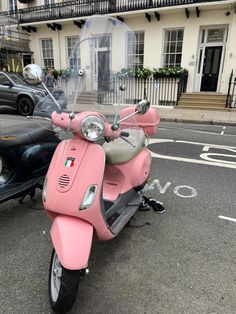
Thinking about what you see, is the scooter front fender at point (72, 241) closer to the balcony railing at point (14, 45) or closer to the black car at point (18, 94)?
the black car at point (18, 94)

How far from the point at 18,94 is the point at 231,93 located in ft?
30.0

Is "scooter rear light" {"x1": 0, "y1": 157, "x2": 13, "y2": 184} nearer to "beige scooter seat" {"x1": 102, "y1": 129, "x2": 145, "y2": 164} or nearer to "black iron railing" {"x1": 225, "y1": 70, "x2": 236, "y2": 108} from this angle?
"beige scooter seat" {"x1": 102, "y1": 129, "x2": 145, "y2": 164}

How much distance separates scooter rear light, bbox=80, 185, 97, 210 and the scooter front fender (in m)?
0.12

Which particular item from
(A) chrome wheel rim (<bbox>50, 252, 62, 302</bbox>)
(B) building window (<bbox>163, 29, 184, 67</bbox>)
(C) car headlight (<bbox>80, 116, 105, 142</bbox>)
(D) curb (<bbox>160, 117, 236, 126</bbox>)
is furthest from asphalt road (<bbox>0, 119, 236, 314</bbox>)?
(B) building window (<bbox>163, 29, 184, 67</bbox>)

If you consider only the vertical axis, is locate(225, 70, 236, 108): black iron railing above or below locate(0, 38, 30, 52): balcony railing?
below

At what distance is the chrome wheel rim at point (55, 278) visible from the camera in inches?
75.9

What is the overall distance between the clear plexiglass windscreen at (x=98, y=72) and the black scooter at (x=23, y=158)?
46 cm

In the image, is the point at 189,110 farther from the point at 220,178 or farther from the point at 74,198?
the point at 74,198

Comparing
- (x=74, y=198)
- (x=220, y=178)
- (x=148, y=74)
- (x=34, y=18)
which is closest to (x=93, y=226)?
(x=74, y=198)

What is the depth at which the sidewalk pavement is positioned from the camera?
975cm

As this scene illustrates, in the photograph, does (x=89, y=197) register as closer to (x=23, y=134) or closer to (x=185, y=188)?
(x=23, y=134)

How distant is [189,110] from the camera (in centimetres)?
1209

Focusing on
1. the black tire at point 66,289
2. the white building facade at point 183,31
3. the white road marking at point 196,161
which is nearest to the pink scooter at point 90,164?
the black tire at point 66,289

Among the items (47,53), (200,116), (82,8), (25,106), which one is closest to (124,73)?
(200,116)
